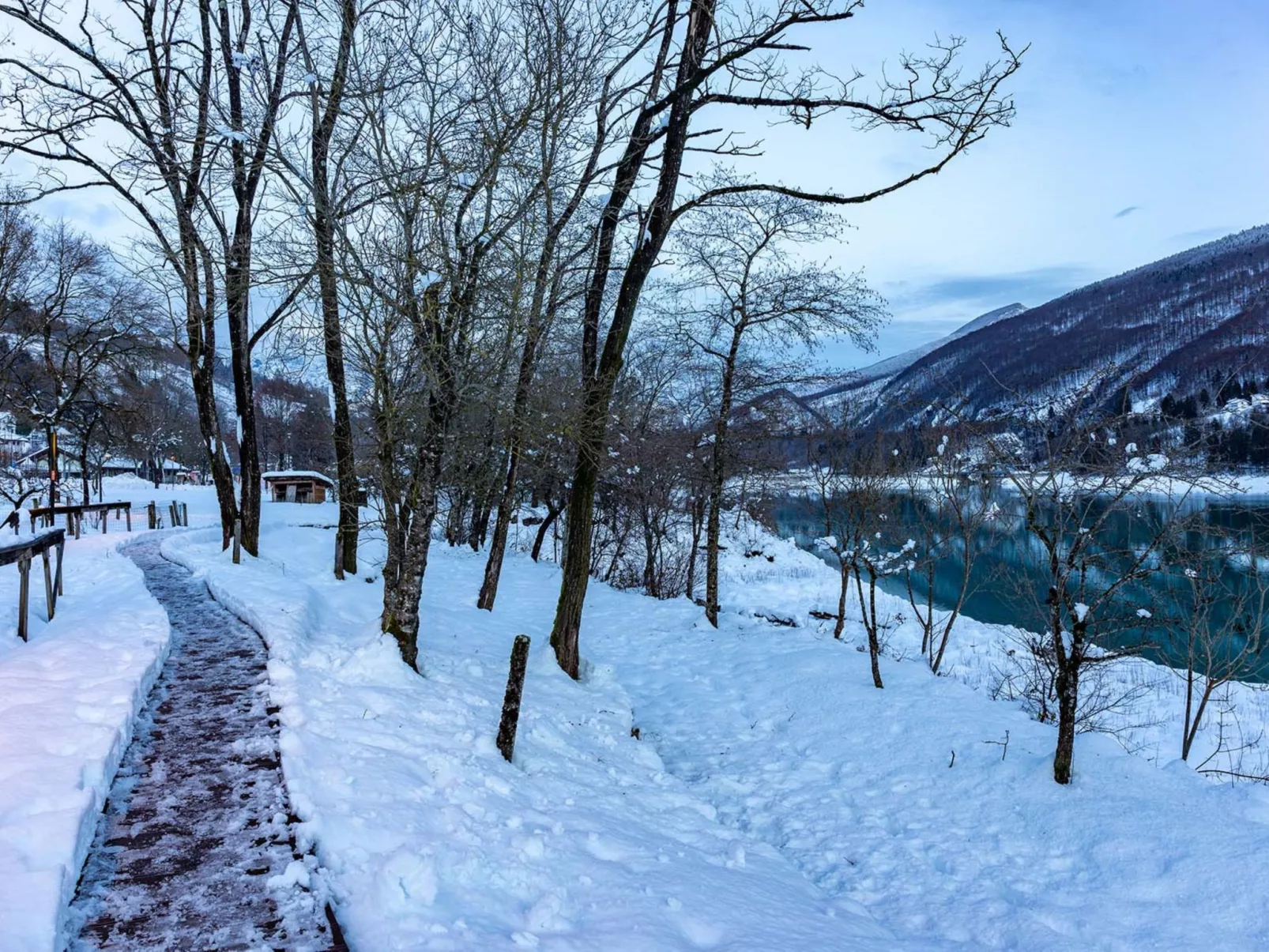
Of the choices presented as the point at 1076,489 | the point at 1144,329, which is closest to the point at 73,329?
the point at 1076,489

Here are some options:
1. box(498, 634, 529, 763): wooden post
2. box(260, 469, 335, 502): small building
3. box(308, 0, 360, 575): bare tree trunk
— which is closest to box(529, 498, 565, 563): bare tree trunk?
box(308, 0, 360, 575): bare tree trunk

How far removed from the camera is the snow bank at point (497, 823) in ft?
12.1

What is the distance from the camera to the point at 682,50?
27.6 feet

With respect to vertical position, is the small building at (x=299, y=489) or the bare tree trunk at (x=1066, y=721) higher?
the small building at (x=299, y=489)

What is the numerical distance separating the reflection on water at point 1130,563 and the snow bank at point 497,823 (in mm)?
4324

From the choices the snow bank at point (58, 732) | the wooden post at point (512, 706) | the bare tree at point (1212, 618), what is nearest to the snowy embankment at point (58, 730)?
the snow bank at point (58, 732)

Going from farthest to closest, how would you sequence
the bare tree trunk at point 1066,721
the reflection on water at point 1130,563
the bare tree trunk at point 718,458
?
the bare tree trunk at point 718,458 < the reflection on water at point 1130,563 < the bare tree trunk at point 1066,721

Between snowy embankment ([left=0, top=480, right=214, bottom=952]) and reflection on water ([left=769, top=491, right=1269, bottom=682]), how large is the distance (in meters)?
7.25

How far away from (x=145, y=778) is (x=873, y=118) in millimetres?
8137

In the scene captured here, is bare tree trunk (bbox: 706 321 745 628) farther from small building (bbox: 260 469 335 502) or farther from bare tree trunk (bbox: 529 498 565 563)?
small building (bbox: 260 469 335 502)

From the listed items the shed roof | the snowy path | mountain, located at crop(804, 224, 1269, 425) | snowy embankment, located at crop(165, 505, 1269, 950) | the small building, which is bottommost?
snowy embankment, located at crop(165, 505, 1269, 950)

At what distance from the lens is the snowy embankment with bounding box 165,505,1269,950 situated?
157 inches

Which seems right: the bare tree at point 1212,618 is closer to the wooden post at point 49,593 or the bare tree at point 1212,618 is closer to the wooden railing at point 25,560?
the wooden railing at point 25,560

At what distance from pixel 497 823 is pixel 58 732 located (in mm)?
2951
